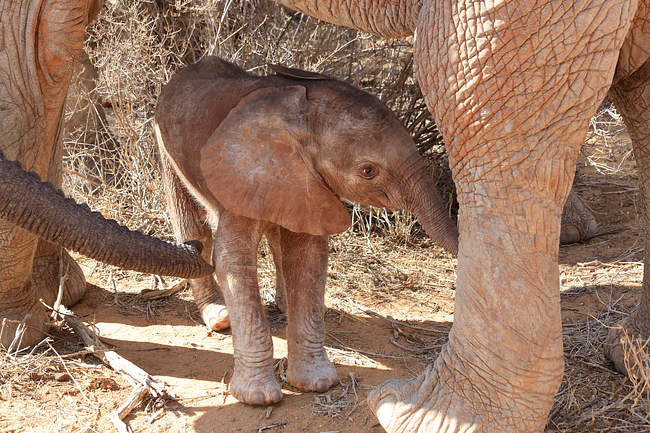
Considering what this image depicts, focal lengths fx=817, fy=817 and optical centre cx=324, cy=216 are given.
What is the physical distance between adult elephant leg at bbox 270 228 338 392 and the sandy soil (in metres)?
0.08

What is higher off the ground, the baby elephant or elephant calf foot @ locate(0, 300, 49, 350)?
the baby elephant

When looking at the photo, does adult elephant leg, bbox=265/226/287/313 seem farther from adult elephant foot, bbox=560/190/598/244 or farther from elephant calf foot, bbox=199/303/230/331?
adult elephant foot, bbox=560/190/598/244

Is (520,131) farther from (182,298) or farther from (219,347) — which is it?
(182,298)

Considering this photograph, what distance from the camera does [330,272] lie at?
4.38m

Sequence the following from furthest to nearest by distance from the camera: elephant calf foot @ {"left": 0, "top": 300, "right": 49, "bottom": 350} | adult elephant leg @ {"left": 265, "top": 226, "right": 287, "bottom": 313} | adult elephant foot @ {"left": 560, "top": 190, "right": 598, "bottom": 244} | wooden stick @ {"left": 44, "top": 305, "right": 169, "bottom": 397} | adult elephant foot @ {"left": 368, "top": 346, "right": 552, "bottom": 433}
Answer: adult elephant foot @ {"left": 560, "top": 190, "right": 598, "bottom": 244} → adult elephant leg @ {"left": 265, "top": 226, "right": 287, "bottom": 313} → elephant calf foot @ {"left": 0, "top": 300, "right": 49, "bottom": 350} → wooden stick @ {"left": 44, "top": 305, "right": 169, "bottom": 397} → adult elephant foot @ {"left": 368, "top": 346, "right": 552, "bottom": 433}

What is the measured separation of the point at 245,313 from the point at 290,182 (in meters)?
0.49

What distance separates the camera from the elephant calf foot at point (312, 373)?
299 centimetres

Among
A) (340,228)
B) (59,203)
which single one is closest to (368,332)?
(340,228)

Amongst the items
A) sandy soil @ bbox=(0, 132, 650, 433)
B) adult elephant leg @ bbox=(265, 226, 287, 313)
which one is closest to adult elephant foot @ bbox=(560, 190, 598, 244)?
sandy soil @ bbox=(0, 132, 650, 433)

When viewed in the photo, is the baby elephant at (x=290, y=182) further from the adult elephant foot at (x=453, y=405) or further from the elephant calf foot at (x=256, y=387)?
the adult elephant foot at (x=453, y=405)

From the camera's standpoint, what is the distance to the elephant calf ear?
2.81 meters

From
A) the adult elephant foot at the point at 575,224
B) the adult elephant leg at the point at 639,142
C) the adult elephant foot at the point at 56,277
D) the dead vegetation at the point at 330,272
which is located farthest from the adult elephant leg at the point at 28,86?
the adult elephant foot at the point at 575,224

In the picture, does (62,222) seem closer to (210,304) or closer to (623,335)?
(210,304)

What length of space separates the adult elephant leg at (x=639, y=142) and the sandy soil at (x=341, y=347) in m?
0.10
